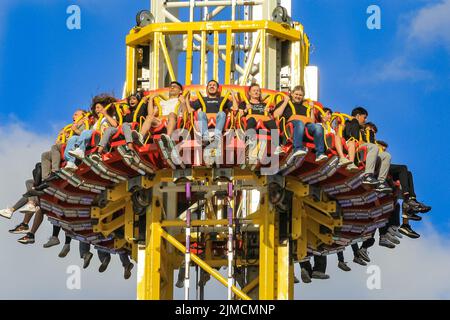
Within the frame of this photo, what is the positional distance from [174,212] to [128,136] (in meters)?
7.08

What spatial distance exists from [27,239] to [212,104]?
9079 millimetres

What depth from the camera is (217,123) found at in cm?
7706

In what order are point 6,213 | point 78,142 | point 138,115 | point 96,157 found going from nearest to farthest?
point 138,115 → point 96,157 → point 78,142 → point 6,213

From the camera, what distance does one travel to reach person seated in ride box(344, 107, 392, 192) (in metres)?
79.4

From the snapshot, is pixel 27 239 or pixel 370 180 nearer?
pixel 370 180

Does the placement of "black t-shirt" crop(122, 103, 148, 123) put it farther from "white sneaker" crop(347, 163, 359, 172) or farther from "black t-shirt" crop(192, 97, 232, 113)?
"white sneaker" crop(347, 163, 359, 172)

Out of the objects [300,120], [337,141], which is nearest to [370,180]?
[337,141]

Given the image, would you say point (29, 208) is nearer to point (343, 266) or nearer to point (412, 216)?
point (343, 266)

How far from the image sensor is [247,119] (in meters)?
77.3

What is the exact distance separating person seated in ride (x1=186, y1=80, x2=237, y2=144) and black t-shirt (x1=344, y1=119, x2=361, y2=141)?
3.98m
